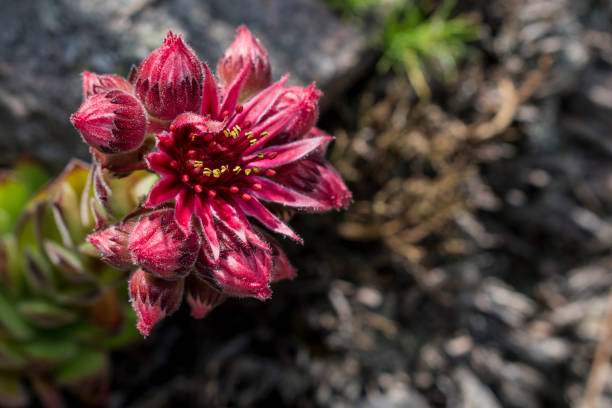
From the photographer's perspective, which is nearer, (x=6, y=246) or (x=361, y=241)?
(x=6, y=246)

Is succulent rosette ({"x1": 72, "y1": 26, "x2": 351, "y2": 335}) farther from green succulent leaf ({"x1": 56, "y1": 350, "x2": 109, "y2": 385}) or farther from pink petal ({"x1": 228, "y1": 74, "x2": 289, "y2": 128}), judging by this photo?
green succulent leaf ({"x1": 56, "y1": 350, "x2": 109, "y2": 385})

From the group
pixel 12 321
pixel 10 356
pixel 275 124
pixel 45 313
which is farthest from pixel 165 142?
pixel 10 356

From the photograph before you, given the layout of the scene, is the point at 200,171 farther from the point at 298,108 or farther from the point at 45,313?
the point at 45,313

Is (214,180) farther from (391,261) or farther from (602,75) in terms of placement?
(602,75)

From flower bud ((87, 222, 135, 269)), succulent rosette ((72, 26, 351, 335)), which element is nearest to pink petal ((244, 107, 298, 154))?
succulent rosette ((72, 26, 351, 335))

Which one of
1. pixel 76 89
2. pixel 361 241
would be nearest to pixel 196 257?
pixel 76 89

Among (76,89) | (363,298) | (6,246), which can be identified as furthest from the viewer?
(363,298)

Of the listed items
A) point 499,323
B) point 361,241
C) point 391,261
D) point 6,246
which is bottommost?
point 499,323
